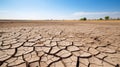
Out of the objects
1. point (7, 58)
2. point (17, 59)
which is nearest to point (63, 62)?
point (17, 59)

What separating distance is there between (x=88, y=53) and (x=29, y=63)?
55.6 inches

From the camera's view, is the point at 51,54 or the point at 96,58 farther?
the point at 51,54

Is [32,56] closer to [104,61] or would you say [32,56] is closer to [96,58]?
[96,58]

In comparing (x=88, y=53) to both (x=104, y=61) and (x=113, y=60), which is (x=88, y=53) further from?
(x=113, y=60)

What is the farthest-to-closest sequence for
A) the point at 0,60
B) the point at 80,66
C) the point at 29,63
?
1. the point at 0,60
2. the point at 29,63
3. the point at 80,66

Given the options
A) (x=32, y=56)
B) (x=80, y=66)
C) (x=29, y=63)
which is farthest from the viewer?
(x=32, y=56)

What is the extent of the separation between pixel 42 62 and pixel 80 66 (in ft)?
2.58

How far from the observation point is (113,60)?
5.65ft

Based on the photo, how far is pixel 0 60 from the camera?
180 cm

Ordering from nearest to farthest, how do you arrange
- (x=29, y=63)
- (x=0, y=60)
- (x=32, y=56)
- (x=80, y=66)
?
1. (x=80, y=66)
2. (x=29, y=63)
3. (x=0, y=60)
4. (x=32, y=56)

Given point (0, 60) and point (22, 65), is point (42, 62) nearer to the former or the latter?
point (22, 65)

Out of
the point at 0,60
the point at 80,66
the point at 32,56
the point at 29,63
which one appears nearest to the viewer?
the point at 80,66

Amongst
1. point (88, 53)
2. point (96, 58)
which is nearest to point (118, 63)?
point (96, 58)

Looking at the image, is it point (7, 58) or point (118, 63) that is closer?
point (118, 63)
